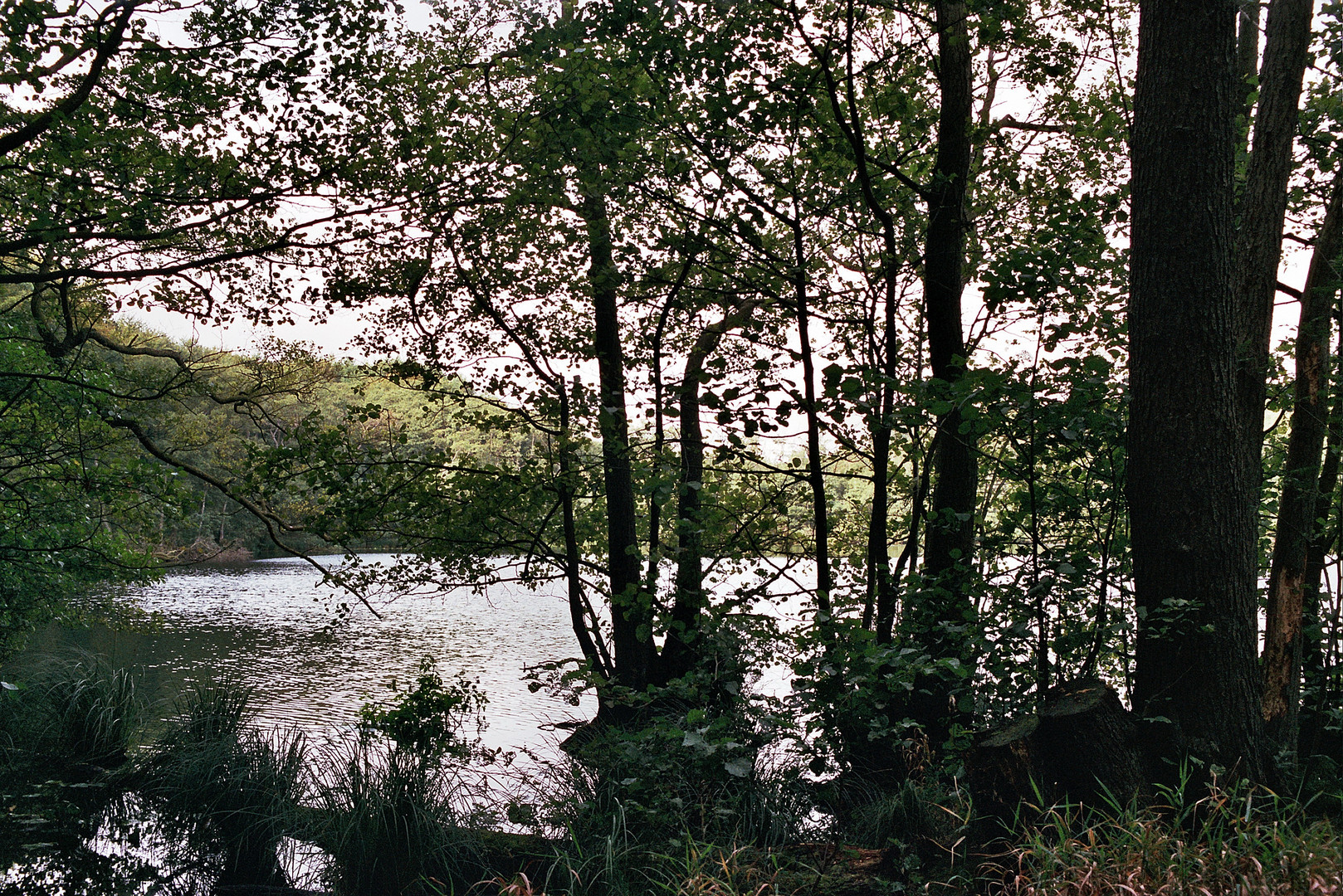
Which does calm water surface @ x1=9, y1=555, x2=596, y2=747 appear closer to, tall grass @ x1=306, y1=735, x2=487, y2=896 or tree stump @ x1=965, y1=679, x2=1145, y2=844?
tall grass @ x1=306, y1=735, x2=487, y2=896

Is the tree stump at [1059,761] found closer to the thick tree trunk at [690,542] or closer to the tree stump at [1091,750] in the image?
the tree stump at [1091,750]

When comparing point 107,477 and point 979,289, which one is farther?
point 107,477

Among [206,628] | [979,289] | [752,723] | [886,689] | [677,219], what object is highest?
[677,219]

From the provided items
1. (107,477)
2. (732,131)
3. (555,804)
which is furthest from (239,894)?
(732,131)

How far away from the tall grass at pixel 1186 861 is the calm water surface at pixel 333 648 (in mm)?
5281

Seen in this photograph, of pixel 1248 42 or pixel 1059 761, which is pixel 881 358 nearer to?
pixel 1059 761

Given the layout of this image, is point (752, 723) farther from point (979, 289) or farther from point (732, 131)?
point (732, 131)

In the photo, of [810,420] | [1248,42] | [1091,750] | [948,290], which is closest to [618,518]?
[810,420]

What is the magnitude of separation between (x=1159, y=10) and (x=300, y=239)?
15.6ft

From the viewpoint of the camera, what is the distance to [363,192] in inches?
211

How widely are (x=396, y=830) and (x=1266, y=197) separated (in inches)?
200

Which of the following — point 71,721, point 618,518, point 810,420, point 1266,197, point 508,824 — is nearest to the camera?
point 1266,197

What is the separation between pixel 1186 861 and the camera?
2260mm

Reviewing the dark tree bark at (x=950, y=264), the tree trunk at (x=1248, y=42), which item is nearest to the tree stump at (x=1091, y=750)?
the dark tree bark at (x=950, y=264)
